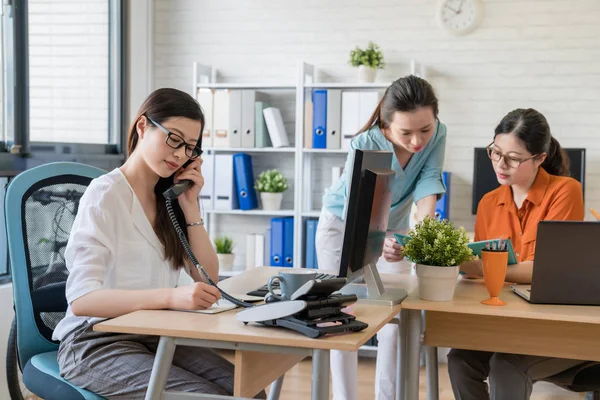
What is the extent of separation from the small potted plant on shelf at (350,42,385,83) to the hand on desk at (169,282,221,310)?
269 centimetres

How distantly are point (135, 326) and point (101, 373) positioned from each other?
222 mm

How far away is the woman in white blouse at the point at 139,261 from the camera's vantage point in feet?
5.54

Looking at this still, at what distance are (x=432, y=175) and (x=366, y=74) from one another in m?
1.67

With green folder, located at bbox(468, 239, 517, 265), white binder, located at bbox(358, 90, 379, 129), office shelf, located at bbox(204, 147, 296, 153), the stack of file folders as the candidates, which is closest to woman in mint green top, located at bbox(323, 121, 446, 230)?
green folder, located at bbox(468, 239, 517, 265)

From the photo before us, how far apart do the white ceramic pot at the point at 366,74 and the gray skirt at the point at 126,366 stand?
2.66 metres

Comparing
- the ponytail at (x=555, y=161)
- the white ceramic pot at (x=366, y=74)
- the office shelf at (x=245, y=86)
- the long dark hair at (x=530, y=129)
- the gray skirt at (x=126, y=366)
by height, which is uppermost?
the white ceramic pot at (x=366, y=74)

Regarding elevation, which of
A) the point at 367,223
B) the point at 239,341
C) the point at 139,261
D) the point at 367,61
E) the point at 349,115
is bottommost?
the point at 239,341

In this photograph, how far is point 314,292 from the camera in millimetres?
1552

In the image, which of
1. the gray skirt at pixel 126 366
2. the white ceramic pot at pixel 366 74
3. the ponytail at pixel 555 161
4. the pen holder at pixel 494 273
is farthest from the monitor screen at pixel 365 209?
the white ceramic pot at pixel 366 74

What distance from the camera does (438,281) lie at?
1.95m

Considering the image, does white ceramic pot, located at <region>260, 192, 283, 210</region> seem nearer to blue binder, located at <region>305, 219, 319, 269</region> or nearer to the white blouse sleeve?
blue binder, located at <region>305, 219, 319, 269</region>

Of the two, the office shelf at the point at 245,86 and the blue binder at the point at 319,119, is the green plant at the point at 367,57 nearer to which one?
the blue binder at the point at 319,119

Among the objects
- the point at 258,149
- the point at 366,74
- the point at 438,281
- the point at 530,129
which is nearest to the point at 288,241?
the point at 258,149

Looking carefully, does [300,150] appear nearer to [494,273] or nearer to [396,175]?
[396,175]
